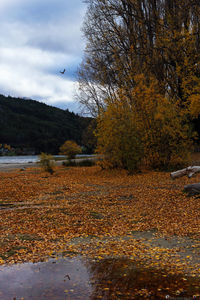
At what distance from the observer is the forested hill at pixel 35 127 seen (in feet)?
287

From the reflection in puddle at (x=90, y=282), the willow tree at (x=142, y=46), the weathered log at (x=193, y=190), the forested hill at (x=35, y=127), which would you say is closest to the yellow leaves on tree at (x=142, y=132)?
the willow tree at (x=142, y=46)

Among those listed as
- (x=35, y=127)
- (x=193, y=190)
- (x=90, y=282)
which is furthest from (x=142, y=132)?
(x=35, y=127)

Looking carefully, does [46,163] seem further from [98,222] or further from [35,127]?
[35,127]

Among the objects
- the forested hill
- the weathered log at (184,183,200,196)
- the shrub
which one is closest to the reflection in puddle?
the weathered log at (184,183,200,196)

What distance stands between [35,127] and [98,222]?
88800 mm

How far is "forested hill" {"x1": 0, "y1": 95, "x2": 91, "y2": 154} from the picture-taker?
287 feet

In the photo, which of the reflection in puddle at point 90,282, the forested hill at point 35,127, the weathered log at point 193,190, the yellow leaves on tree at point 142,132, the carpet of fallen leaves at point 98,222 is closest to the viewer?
the reflection in puddle at point 90,282

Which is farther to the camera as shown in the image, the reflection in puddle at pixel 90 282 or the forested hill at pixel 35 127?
the forested hill at pixel 35 127

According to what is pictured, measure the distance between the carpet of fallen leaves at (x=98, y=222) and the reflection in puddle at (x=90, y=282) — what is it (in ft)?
1.30

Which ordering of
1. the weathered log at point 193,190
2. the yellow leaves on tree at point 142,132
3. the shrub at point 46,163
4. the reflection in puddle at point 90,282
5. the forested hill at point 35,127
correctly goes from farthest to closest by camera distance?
1. the forested hill at point 35,127
2. the shrub at point 46,163
3. the yellow leaves on tree at point 142,132
4. the weathered log at point 193,190
5. the reflection in puddle at point 90,282

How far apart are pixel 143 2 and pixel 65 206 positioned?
62.3ft

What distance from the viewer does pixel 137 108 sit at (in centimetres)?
1908

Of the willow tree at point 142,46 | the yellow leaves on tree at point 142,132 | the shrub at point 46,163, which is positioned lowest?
the shrub at point 46,163

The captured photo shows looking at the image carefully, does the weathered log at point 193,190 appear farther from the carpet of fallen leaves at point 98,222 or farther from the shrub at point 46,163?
the shrub at point 46,163
